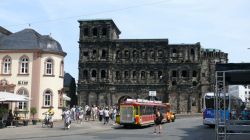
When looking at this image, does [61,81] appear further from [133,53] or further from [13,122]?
[133,53]

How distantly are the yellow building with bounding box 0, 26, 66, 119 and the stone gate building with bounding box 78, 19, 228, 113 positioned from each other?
35.0 m

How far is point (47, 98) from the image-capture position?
147ft

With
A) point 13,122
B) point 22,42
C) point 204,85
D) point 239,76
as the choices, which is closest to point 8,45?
point 22,42

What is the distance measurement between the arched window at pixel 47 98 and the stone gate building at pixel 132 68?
3570 cm

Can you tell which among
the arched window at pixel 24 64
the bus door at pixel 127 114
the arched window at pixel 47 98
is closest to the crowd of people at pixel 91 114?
the arched window at pixel 47 98

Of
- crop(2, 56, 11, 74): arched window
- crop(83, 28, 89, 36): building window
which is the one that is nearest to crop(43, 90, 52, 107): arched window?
crop(2, 56, 11, 74): arched window

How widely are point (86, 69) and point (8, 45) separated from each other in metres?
35.9

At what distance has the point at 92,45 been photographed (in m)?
81.5

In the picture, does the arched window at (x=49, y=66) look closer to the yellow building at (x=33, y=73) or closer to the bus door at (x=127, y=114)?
the yellow building at (x=33, y=73)

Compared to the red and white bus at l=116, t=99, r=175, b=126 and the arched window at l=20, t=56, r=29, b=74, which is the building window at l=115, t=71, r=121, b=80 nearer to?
the arched window at l=20, t=56, r=29, b=74

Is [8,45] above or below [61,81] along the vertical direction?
above

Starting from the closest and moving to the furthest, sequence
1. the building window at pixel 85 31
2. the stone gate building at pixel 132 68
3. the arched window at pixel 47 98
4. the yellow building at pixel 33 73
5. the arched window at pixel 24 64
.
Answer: the yellow building at pixel 33 73, the arched window at pixel 47 98, the arched window at pixel 24 64, the stone gate building at pixel 132 68, the building window at pixel 85 31

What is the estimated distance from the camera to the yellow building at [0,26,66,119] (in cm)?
4412

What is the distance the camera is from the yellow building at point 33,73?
4412 centimetres
